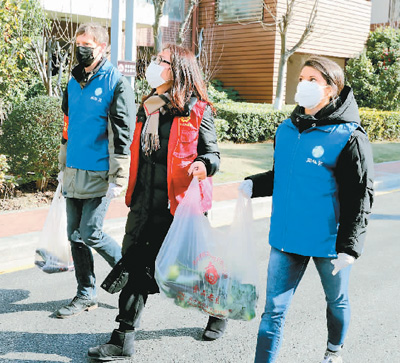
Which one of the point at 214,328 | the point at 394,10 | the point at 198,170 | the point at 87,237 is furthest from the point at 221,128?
the point at 394,10

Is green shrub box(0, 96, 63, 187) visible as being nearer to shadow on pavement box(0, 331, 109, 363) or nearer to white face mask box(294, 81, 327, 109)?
shadow on pavement box(0, 331, 109, 363)

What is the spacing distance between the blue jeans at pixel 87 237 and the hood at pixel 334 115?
1572 mm

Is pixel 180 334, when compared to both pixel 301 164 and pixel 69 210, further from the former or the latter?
pixel 301 164

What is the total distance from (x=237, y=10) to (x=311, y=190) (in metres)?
17.0

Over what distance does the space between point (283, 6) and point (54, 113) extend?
12.2 m

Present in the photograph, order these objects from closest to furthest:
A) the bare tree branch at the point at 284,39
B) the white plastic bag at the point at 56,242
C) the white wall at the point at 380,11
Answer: the white plastic bag at the point at 56,242 → the bare tree branch at the point at 284,39 → the white wall at the point at 380,11

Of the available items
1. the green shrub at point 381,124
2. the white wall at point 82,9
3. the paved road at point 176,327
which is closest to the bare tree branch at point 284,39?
the green shrub at point 381,124

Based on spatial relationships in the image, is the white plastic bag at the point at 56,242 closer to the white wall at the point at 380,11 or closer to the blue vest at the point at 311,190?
the blue vest at the point at 311,190

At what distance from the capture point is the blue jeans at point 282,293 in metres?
2.70

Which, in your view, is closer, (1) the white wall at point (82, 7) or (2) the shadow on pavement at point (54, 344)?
(2) the shadow on pavement at point (54, 344)

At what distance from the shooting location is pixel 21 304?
4066 millimetres

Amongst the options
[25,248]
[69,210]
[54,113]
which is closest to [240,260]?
[69,210]

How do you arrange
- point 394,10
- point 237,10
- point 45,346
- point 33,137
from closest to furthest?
point 45,346
point 33,137
point 237,10
point 394,10

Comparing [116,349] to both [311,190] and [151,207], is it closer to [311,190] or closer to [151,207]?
[151,207]
